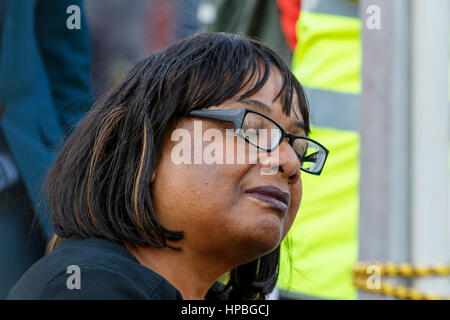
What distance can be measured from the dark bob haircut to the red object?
164cm

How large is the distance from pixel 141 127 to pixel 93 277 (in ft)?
1.35

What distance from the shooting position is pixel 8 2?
237 centimetres

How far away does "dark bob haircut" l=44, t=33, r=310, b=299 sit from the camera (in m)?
1.67

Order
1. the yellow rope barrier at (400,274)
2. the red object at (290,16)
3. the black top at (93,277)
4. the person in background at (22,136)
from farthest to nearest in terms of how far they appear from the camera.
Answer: the red object at (290,16) < the person in background at (22,136) < the yellow rope barrier at (400,274) < the black top at (93,277)

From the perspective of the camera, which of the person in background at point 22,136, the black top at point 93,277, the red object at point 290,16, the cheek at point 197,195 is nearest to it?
the black top at point 93,277

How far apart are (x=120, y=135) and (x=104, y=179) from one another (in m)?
0.11

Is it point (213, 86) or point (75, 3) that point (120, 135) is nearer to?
point (213, 86)

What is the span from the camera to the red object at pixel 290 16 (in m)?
3.46

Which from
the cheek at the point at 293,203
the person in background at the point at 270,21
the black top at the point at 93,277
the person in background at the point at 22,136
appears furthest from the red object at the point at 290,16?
the black top at the point at 93,277

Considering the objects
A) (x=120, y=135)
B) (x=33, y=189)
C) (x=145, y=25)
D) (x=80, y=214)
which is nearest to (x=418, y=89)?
(x=120, y=135)

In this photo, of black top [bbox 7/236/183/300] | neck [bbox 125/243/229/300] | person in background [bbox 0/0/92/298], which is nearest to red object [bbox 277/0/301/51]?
person in background [bbox 0/0/92/298]

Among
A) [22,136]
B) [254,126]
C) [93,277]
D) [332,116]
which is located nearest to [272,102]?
[254,126]

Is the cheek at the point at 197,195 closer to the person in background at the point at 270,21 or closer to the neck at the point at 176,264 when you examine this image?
the neck at the point at 176,264

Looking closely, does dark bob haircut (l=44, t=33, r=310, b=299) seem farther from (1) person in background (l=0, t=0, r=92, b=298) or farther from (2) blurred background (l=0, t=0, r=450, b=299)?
(1) person in background (l=0, t=0, r=92, b=298)
